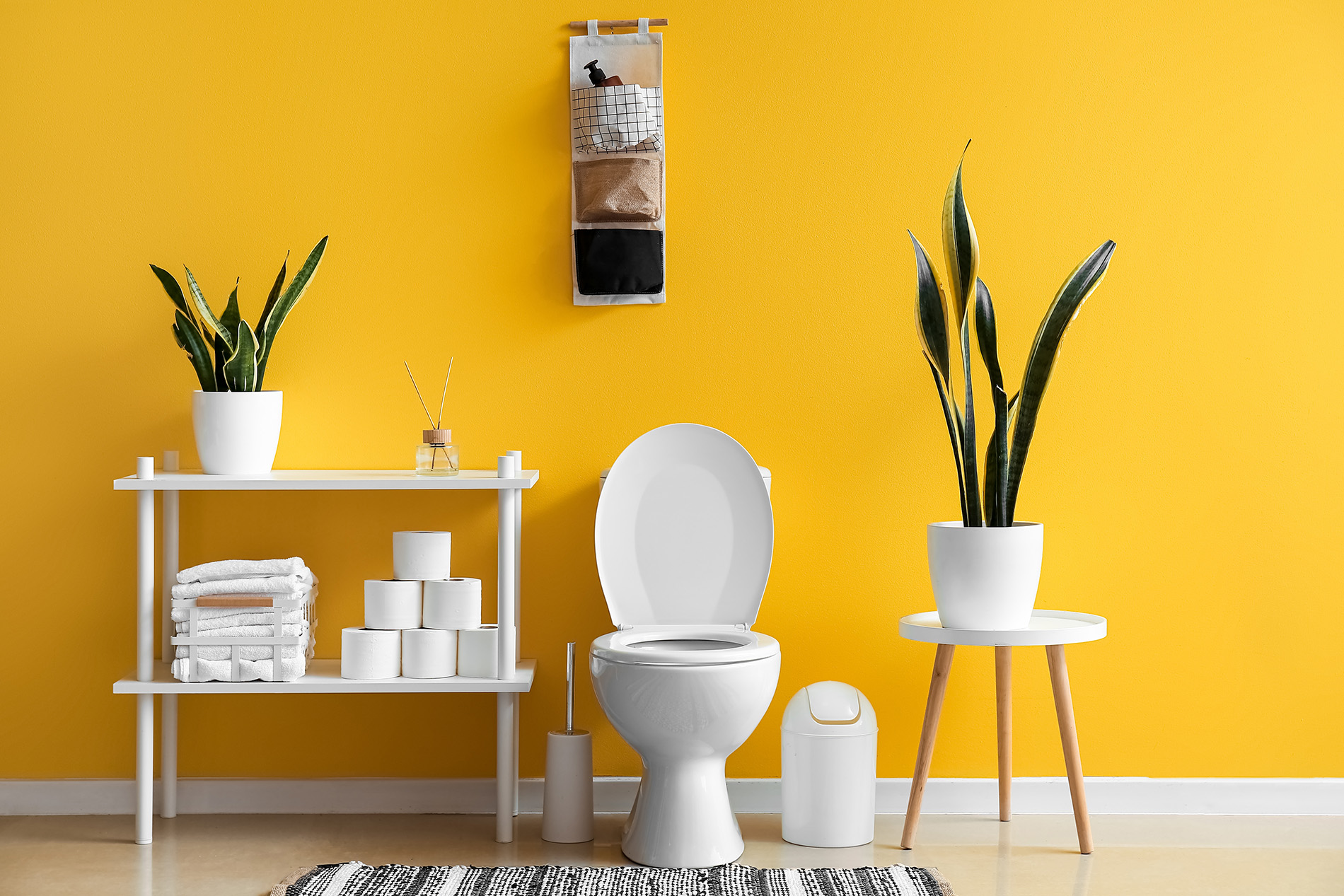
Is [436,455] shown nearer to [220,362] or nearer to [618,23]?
[220,362]

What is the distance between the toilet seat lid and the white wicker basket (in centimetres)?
64

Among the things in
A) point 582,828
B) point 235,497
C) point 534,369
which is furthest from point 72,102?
point 582,828

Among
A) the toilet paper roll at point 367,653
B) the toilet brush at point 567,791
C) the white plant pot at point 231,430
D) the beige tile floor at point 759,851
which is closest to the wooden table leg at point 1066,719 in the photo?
the beige tile floor at point 759,851

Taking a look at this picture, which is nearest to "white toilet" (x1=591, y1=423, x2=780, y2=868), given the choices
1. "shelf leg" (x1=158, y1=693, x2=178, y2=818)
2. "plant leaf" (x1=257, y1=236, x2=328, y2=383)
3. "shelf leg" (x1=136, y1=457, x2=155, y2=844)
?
"plant leaf" (x1=257, y1=236, x2=328, y2=383)

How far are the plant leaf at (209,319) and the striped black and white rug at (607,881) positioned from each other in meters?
1.02

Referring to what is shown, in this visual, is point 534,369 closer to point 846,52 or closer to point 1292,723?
point 846,52

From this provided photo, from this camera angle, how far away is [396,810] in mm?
2461

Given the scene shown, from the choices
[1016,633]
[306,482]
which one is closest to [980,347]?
[1016,633]

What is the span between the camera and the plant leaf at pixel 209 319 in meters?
2.20

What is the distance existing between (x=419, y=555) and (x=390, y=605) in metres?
0.11

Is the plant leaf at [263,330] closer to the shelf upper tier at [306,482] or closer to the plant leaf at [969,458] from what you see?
the shelf upper tier at [306,482]

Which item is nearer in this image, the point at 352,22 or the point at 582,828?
the point at 582,828

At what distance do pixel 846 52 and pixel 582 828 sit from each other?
5.64 feet

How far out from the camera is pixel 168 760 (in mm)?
2418
